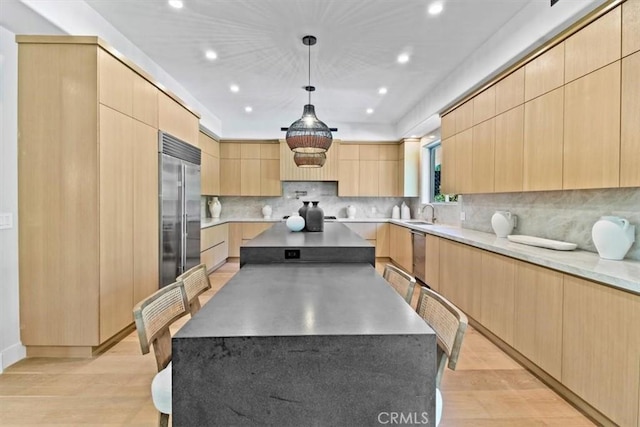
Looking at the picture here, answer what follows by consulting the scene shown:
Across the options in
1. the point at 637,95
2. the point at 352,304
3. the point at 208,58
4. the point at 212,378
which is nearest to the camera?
the point at 212,378

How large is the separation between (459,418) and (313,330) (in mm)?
1484

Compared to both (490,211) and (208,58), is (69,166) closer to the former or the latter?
(208,58)

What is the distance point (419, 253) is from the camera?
193 inches

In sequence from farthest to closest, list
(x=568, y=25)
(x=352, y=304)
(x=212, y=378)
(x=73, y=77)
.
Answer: (x=73, y=77) → (x=568, y=25) → (x=352, y=304) → (x=212, y=378)

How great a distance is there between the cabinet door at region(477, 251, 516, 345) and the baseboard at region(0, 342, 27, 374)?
3.89m

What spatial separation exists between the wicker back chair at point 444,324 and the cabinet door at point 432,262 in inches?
114

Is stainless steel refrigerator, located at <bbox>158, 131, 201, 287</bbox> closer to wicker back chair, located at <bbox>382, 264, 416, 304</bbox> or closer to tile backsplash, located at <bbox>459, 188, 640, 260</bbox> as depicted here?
wicker back chair, located at <bbox>382, 264, 416, 304</bbox>

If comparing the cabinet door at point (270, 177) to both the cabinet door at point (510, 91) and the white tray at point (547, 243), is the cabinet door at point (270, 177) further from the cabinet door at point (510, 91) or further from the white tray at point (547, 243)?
the white tray at point (547, 243)

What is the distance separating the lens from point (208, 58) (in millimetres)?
3756

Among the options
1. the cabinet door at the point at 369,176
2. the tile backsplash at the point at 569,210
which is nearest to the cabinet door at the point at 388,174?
the cabinet door at the point at 369,176

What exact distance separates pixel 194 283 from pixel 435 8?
Result: 290cm

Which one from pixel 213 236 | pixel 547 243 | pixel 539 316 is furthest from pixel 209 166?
pixel 539 316

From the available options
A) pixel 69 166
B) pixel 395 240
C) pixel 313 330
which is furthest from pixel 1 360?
pixel 395 240

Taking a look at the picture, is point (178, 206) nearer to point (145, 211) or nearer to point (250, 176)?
point (145, 211)
